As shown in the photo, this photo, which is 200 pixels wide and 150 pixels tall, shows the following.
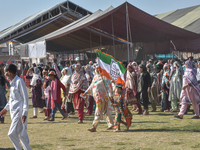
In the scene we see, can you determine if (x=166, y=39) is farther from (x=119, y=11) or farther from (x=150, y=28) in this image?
(x=119, y=11)

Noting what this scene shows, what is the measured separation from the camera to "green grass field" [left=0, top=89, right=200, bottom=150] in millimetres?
5480

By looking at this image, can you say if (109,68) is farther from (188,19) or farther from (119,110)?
→ (188,19)

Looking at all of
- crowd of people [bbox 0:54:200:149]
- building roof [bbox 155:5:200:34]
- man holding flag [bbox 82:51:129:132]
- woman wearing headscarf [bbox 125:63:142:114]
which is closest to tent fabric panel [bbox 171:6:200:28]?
building roof [bbox 155:5:200:34]

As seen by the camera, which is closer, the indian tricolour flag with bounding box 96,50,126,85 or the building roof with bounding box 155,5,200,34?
the indian tricolour flag with bounding box 96,50,126,85

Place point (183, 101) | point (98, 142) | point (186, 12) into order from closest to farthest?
point (98, 142)
point (183, 101)
point (186, 12)

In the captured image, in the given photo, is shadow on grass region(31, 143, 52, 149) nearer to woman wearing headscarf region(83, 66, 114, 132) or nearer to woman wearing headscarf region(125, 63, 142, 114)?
woman wearing headscarf region(83, 66, 114, 132)

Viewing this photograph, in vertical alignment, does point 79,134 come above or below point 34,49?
below

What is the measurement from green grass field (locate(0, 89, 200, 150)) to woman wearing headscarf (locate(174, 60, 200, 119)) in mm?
396

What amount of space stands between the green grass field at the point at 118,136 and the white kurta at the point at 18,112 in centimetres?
109

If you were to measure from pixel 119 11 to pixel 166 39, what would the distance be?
23.5ft

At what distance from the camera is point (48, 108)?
914cm

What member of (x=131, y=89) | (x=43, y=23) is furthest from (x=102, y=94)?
(x=43, y=23)

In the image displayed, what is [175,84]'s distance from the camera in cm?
974

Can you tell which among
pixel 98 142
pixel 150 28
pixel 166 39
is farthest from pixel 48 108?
pixel 166 39
